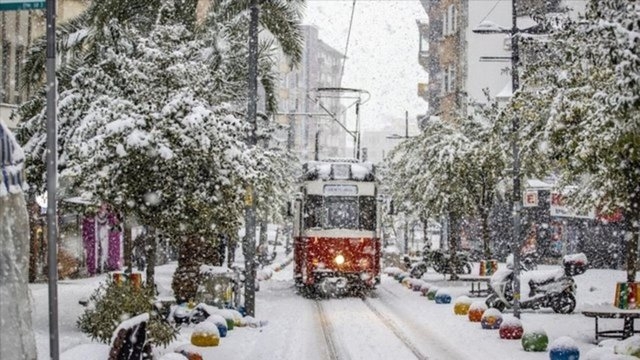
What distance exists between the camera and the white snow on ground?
1462 cm

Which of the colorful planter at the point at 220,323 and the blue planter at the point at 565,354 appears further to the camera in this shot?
the colorful planter at the point at 220,323

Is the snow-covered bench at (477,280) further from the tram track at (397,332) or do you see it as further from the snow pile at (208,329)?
the snow pile at (208,329)

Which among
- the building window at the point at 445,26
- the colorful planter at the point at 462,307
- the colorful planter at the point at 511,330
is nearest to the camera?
the colorful planter at the point at 511,330

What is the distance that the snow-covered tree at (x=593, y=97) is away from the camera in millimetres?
10055

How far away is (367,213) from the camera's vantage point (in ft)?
86.6

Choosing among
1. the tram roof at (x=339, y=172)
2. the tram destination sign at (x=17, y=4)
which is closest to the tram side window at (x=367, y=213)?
the tram roof at (x=339, y=172)

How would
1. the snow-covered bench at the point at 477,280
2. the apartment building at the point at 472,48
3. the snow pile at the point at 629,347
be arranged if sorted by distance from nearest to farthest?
the snow pile at the point at 629,347, the snow-covered bench at the point at 477,280, the apartment building at the point at 472,48

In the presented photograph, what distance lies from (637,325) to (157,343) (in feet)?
37.3

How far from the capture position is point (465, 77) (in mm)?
52906

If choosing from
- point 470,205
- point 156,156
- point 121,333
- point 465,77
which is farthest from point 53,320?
point 465,77

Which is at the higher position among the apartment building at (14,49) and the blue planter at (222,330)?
the apartment building at (14,49)

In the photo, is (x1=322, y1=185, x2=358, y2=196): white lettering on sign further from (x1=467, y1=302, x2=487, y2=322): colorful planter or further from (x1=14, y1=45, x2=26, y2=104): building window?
(x1=14, y1=45, x2=26, y2=104): building window

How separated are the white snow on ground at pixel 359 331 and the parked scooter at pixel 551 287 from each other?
0.36m

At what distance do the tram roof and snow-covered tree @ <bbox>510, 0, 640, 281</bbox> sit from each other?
895 centimetres
